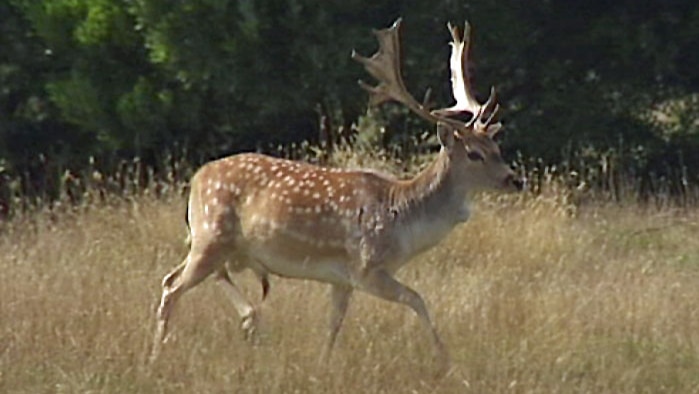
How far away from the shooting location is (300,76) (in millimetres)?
15039

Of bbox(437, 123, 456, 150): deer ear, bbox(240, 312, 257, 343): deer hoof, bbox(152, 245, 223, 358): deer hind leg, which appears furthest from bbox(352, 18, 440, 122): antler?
bbox(240, 312, 257, 343): deer hoof

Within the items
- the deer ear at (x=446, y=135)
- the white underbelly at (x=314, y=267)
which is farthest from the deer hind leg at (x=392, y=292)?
the deer ear at (x=446, y=135)

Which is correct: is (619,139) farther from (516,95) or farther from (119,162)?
(119,162)

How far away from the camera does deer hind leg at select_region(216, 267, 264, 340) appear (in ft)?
29.0

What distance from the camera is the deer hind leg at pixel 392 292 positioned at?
8.35 m

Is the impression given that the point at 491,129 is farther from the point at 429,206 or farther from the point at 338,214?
the point at 338,214

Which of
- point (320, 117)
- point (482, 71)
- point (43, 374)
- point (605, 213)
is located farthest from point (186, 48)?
point (43, 374)

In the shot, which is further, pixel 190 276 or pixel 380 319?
pixel 380 319

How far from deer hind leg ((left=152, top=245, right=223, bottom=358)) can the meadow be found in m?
0.11

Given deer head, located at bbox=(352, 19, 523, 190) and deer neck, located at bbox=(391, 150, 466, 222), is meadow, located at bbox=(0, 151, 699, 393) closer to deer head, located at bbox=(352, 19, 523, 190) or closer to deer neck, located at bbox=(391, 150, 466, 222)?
deer neck, located at bbox=(391, 150, 466, 222)

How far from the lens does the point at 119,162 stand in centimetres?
1585

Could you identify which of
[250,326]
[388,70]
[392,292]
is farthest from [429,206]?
[250,326]

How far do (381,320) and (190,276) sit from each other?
1142 mm

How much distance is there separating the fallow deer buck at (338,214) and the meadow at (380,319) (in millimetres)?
286
